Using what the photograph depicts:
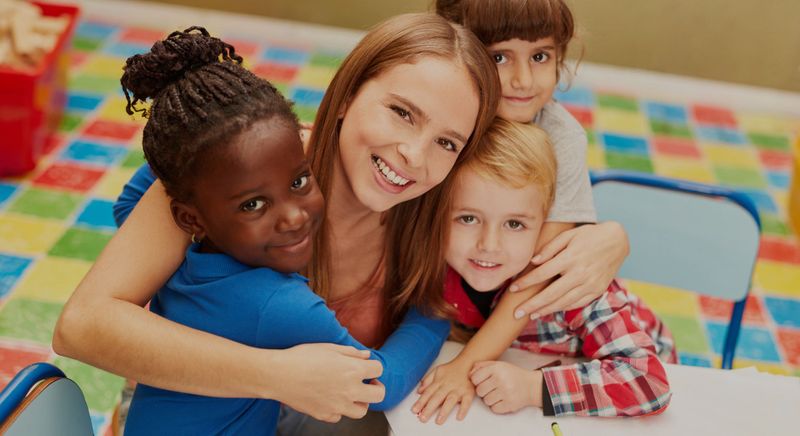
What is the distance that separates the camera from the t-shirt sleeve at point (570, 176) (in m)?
1.69

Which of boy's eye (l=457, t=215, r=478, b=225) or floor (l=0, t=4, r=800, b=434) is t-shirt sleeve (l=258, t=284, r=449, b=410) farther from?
floor (l=0, t=4, r=800, b=434)

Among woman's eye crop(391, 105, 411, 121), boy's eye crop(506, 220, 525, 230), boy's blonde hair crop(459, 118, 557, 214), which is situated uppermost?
woman's eye crop(391, 105, 411, 121)

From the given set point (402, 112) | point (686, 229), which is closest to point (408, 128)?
point (402, 112)

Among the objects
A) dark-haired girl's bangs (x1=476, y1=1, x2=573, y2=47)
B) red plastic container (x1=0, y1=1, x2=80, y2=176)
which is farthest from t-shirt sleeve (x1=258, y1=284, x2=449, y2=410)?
red plastic container (x1=0, y1=1, x2=80, y2=176)

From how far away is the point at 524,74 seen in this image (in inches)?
69.9

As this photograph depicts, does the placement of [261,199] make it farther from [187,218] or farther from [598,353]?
[598,353]

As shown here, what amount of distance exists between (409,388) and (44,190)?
2.26 m

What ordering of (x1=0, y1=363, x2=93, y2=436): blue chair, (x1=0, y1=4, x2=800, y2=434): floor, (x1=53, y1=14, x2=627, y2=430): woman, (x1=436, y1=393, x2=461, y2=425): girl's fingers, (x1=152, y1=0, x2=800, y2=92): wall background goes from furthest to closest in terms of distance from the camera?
(x1=152, y1=0, x2=800, y2=92): wall background
(x1=0, y1=4, x2=800, y2=434): floor
(x1=436, y1=393, x2=461, y2=425): girl's fingers
(x1=53, y1=14, x2=627, y2=430): woman
(x1=0, y1=363, x2=93, y2=436): blue chair

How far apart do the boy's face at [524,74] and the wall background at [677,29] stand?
2.29 metres

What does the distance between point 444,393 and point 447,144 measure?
0.43 m

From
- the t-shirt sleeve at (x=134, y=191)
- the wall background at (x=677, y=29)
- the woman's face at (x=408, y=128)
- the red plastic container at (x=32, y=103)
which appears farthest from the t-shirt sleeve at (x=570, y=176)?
the wall background at (x=677, y=29)

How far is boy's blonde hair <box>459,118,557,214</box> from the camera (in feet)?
5.19

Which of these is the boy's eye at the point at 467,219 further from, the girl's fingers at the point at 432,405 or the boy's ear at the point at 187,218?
the boy's ear at the point at 187,218

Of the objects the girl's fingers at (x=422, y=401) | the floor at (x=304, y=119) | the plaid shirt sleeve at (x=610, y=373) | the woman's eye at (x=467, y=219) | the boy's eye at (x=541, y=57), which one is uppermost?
the boy's eye at (x=541, y=57)
